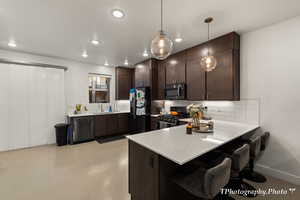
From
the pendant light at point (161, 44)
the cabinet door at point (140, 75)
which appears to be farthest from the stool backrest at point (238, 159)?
the cabinet door at point (140, 75)

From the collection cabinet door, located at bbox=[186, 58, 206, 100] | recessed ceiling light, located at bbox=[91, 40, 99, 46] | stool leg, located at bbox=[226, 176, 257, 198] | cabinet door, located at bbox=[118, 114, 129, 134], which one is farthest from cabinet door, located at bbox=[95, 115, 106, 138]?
stool leg, located at bbox=[226, 176, 257, 198]

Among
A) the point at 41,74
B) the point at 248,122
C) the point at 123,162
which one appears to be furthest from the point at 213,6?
the point at 41,74

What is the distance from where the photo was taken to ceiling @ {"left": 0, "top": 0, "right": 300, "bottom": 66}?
1.75 meters

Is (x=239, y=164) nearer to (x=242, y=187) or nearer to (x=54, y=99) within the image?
(x=242, y=187)

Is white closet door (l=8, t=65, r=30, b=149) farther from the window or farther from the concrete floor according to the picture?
the window

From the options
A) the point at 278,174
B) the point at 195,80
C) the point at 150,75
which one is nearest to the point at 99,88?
the point at 150,75

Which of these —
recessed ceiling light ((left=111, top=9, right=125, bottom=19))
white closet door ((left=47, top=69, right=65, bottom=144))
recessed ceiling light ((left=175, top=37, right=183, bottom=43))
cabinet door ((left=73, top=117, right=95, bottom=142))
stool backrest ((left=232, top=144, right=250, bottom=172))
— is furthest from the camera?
cabinet door ((left=73, top=117, right=95, bottom=142))

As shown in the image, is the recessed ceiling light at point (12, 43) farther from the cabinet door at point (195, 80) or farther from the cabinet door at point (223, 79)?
the cabinet door at point (223, 79)

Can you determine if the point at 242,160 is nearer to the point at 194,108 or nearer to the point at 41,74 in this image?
the point at 194,108

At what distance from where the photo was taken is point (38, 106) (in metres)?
3.78

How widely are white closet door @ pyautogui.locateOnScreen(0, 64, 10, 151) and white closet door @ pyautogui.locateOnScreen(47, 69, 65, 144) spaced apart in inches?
34.7

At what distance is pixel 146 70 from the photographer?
4.30 metres

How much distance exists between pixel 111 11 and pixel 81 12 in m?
0.47

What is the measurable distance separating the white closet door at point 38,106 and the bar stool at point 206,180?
4.35 m
